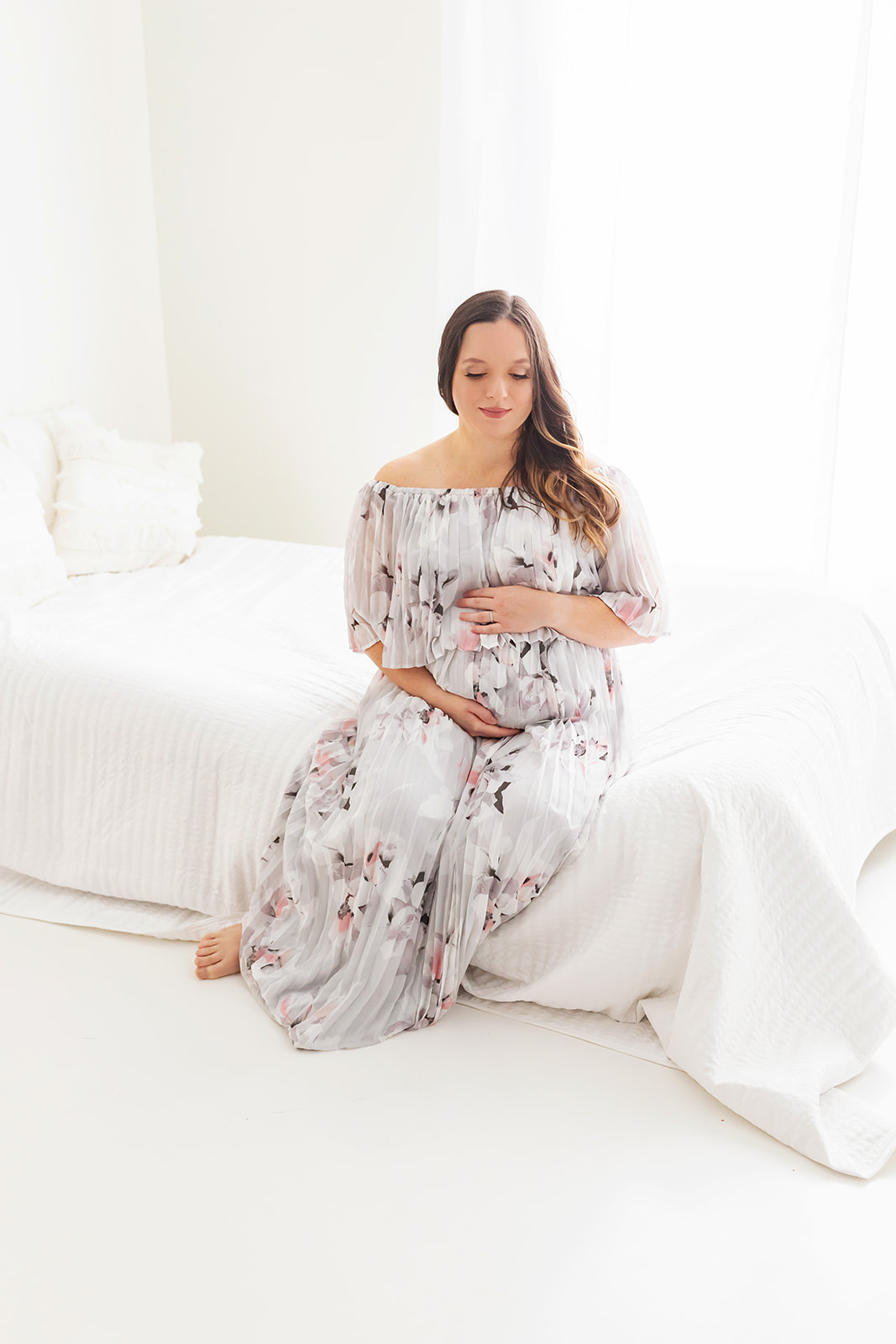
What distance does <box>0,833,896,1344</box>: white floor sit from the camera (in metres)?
1.12

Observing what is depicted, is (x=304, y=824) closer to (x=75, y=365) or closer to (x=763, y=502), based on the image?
(x=763, y=502)

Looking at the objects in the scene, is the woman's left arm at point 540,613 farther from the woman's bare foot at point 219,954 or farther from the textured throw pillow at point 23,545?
the textured throw pillow at point 23,545

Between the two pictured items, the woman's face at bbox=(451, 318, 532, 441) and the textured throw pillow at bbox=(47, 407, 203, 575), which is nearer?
the woman's face at bbox=(451, 318, 532, 441)

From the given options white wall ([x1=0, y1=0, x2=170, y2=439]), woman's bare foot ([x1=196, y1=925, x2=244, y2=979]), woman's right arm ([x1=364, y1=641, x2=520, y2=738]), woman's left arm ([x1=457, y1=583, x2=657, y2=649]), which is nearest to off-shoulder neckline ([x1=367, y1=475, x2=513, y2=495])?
woman's left arm ([x1=457, y1=583, x2=657, y2=649])

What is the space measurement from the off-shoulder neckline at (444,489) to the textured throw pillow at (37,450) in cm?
135

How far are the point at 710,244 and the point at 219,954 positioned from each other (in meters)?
2.20

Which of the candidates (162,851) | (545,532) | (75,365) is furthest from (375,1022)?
(75,365)

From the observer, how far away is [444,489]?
5.57ft

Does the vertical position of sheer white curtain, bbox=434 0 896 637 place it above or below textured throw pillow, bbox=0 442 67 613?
above

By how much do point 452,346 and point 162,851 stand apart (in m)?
0.98

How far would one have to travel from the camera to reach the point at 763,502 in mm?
2904

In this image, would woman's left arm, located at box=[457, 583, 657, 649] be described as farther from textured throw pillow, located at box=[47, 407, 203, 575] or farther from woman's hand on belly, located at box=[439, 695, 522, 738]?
textured throw pillow, located at box=[47, 407, 203, 575]

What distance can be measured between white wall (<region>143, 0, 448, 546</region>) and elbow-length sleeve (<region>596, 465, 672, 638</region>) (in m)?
1.77

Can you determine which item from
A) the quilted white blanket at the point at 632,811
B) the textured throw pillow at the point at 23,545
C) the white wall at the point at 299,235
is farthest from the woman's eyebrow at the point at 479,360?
the white wall at the point at 299,235
